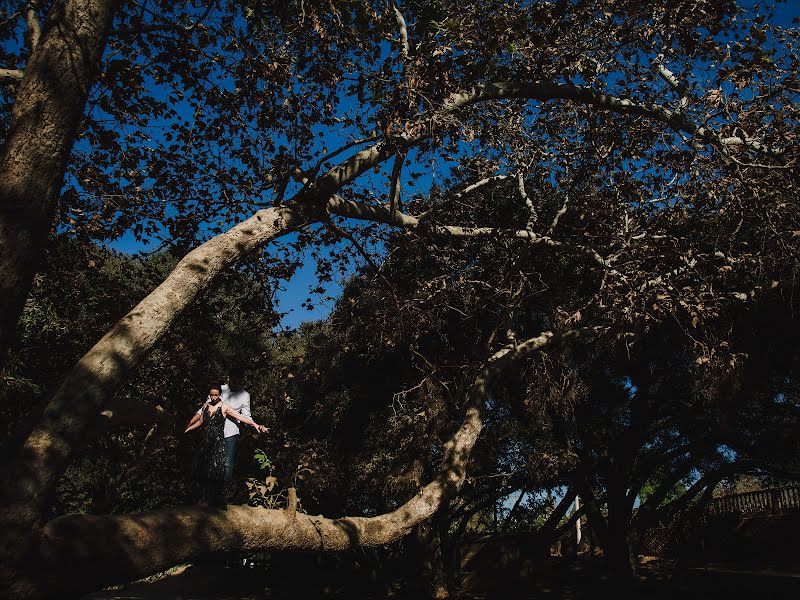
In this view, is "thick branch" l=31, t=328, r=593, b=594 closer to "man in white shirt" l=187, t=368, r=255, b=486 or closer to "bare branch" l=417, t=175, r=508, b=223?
"man in white shirt" l=187, t=368, r=255, b=486

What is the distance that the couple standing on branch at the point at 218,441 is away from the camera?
4.77 meters

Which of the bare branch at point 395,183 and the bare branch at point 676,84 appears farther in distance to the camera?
the bare branch at point 676,84

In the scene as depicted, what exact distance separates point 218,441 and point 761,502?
21048 millimetres

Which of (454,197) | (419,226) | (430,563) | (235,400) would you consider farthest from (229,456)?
(430,563)

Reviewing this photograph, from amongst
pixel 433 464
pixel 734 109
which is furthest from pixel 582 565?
pixel 734 109

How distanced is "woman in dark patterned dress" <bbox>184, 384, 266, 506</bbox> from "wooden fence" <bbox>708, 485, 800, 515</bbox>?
1867 cm

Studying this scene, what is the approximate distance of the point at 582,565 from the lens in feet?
67.4

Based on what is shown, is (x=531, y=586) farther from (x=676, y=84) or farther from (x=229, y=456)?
(x=229, y=456)

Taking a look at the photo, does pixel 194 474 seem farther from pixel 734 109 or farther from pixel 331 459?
pixel 331 459

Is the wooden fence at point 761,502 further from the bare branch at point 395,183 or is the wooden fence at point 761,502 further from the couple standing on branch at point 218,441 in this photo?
the couple standing on branch at point 218,441

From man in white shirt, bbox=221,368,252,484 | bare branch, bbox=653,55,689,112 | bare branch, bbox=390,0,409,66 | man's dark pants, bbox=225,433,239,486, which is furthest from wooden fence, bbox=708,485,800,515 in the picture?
man's dark pants, bbox=225,433,239,486

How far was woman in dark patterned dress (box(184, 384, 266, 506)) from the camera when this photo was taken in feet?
15.6

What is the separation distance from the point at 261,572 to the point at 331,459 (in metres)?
9.28

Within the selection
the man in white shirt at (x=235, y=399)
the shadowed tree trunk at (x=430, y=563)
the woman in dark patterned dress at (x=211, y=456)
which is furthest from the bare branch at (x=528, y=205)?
the shadowed tree trunk at (x=430, y=563)
